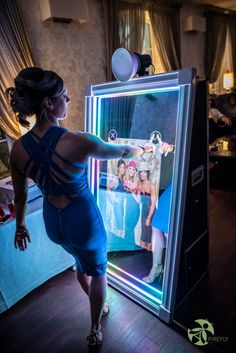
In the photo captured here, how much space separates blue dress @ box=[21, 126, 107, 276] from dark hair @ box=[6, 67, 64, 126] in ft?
0.35

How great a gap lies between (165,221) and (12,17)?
1946mm

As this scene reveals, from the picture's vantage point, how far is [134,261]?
1.78 meters

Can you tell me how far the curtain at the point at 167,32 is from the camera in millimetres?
3514

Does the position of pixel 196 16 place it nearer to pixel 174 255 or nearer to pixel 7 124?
pixel 7 124

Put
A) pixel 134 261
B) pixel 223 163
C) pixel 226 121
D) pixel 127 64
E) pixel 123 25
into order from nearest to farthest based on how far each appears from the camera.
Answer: pixel 127 64
pixel 134 261
pixel 123 25
pixel 223 163
pixel 226 121

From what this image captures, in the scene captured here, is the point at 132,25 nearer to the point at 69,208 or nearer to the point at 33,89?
the point at 33,89

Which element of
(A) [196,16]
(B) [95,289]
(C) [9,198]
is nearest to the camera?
(B) [95,289]

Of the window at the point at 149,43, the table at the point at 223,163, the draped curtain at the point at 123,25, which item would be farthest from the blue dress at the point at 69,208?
the window at the point at 149,43

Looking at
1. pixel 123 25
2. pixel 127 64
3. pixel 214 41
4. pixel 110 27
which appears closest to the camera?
pixel 127 64

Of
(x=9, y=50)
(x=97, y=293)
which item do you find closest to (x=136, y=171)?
(x=97, y=293)

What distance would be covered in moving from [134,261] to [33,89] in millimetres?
1335

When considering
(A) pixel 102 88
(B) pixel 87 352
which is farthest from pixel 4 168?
(B) pixel 87 352

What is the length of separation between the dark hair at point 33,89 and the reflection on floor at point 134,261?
121cm

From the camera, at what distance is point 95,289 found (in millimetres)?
1254
